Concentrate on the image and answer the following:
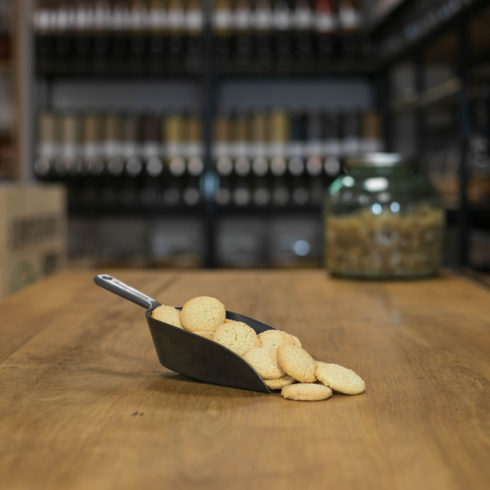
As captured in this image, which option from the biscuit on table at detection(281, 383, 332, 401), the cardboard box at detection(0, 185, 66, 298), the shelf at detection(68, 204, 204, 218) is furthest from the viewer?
the shelf at detection(68, 204, 204, 218)

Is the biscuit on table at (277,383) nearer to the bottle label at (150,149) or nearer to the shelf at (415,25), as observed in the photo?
the shelf at (415,25)

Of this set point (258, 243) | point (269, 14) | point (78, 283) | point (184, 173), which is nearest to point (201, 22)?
point (269, 14)

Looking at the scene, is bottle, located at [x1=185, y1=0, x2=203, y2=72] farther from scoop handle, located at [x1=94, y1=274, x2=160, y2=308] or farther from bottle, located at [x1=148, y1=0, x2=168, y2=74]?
scoop handle, located at [x1=94, y1=274, x2=160, y2=308]

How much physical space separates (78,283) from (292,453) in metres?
0.95

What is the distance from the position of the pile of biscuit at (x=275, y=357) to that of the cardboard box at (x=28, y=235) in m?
1.08

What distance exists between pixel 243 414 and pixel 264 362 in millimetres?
76

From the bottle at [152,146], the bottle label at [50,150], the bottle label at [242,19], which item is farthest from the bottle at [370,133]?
the bottle label at [50,150]

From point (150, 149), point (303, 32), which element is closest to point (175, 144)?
point (150, 149)

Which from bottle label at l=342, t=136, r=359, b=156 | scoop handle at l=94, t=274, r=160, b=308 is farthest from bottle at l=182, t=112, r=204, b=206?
scoop handle at l=94, t=274, r=160, b=308

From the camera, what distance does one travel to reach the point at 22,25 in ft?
11.4

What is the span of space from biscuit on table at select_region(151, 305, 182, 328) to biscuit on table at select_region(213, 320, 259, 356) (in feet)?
0.15

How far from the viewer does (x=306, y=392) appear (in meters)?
0.56

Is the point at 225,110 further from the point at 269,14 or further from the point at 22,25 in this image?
the point at 22,25

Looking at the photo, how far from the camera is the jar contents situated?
1301 mm
